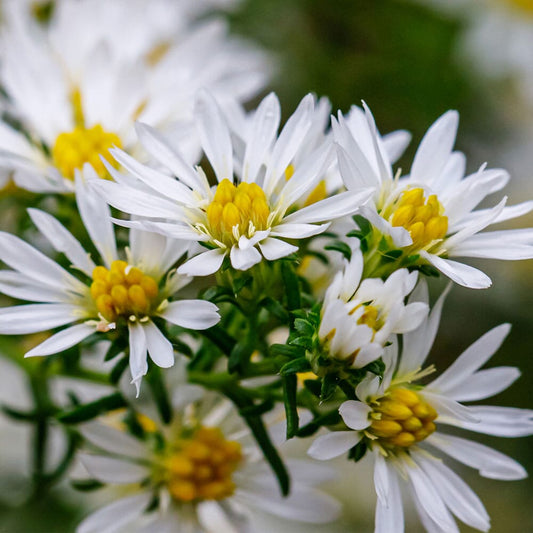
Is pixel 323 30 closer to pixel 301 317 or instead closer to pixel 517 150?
pixel 517 150

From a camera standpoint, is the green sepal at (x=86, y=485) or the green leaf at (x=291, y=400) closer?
the green leaf at (x=291, y=400)

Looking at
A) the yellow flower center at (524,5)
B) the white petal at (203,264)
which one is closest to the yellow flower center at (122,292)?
the white petal at (203,264)

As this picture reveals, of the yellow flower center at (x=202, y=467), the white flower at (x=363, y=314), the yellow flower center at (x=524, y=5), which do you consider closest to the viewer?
the white flower at (x=363, y=314)

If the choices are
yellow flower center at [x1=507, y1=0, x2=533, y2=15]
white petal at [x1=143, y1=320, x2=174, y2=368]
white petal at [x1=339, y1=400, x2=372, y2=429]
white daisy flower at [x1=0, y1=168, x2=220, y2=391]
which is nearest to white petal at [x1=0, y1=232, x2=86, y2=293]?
white daisy flower at [x1=0, y1=168, x2=220, y2=391]

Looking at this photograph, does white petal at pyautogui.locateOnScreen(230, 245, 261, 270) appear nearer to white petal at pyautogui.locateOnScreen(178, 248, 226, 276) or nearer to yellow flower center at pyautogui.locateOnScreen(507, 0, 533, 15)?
white petal at pyautogui.locateOnScreen(178, 248, 226, 276)

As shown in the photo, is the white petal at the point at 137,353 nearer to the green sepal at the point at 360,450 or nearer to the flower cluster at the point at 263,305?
the flower cluster at the point at 263,305
